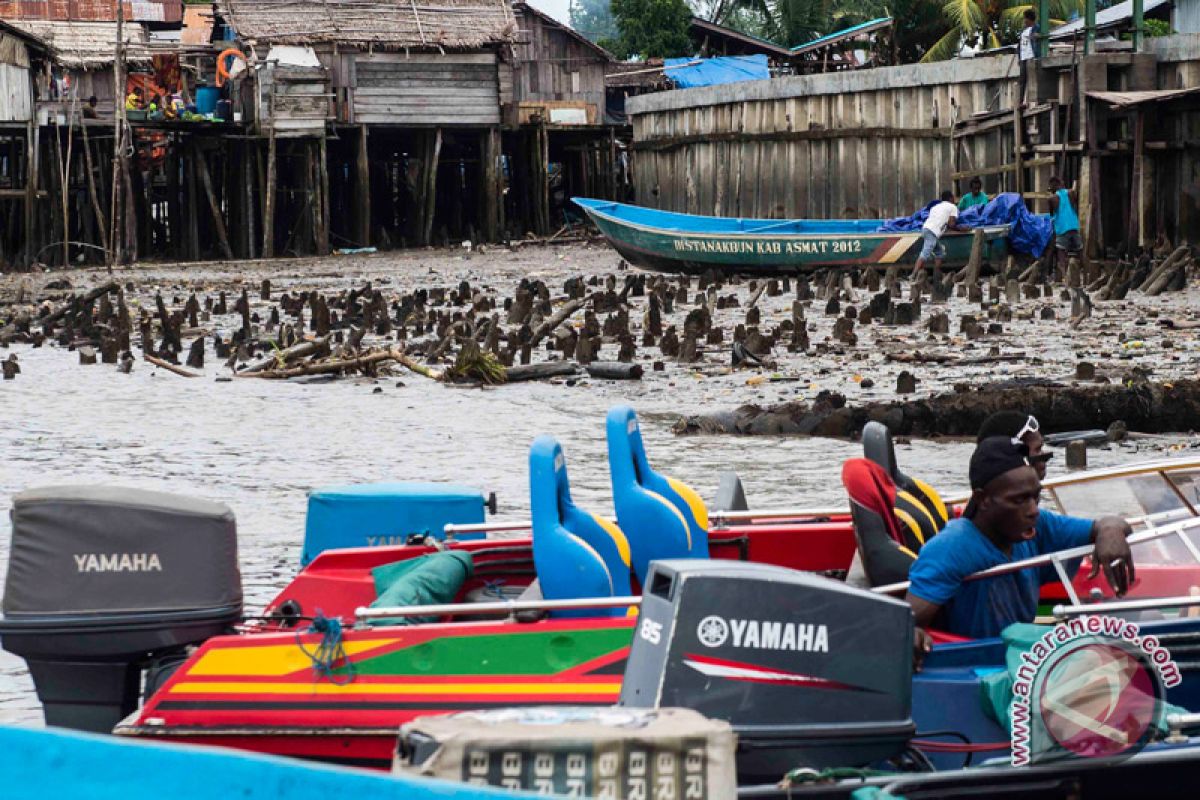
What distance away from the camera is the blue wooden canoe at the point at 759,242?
28.4 metres

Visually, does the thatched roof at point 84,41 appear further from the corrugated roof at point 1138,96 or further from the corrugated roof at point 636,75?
the corrugated roof at point 1138,96

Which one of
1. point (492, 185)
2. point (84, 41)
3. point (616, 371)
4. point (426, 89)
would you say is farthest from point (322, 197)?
point (616, 371)

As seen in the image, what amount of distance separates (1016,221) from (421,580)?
22171 mm

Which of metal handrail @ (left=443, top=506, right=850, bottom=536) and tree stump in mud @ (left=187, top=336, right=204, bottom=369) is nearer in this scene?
metal handrail @ (left=443, top=506, right=850, bottom=536)

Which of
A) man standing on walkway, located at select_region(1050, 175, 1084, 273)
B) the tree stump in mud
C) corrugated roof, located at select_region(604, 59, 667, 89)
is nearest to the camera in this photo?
the tree stump in mud

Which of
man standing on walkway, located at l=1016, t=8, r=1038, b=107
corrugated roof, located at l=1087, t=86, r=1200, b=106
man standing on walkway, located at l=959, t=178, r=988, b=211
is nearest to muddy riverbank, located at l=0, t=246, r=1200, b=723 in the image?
corrugated roof, located at l=1087, t=86, r=1200, b=106

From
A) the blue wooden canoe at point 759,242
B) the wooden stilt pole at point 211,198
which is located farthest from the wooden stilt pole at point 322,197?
the blue wooden canoe at point 759,242

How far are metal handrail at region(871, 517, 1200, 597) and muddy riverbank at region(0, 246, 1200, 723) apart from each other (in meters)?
3.44

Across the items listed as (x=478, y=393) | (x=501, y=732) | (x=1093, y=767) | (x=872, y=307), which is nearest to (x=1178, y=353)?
(x=872, y=307)

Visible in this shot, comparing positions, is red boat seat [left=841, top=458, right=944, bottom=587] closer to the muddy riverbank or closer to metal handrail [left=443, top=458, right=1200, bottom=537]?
metal handrail [left=443, top=458, right=1200, bottom=537]

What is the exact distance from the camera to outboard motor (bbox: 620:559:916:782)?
17.2ft

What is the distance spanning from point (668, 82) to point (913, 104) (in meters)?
19.7

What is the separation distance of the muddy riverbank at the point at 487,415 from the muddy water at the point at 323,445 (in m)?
0.03

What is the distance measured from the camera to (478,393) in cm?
1784
